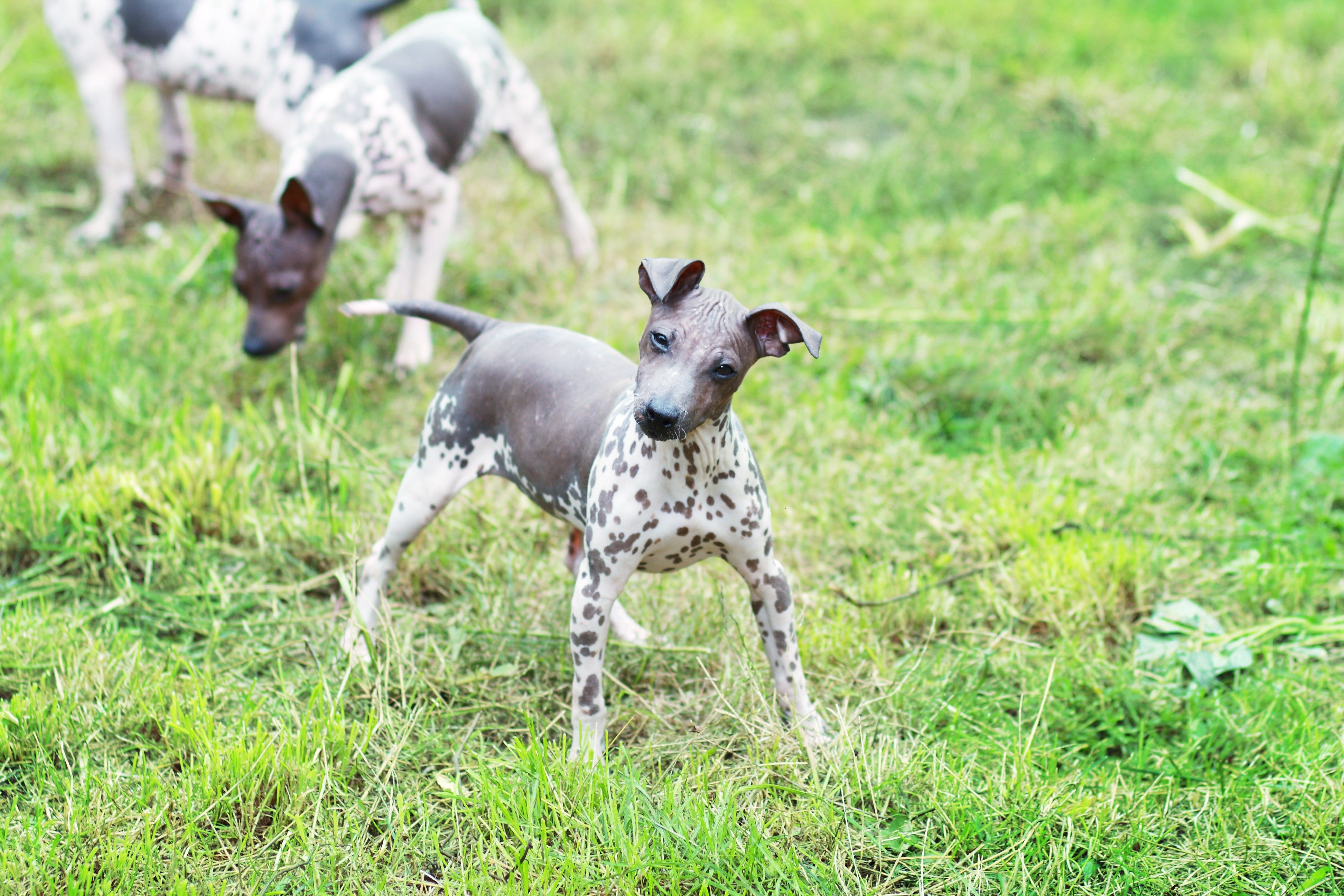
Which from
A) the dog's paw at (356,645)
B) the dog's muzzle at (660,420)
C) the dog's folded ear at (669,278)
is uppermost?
the dog's folded ear at (669,278)

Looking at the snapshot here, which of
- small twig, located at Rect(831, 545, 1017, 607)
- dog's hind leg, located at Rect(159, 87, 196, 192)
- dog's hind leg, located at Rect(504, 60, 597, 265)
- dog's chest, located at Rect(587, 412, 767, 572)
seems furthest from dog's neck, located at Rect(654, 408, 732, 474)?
dog's hind leg, located at Rect(159, 87, 196, 192)

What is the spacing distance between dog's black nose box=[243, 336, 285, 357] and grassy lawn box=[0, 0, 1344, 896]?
193mm

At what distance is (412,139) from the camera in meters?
4.39

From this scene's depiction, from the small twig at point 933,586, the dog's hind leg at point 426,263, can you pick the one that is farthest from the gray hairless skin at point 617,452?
the dog's hind leg at point 426,263

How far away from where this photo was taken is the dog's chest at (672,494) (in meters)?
2.30

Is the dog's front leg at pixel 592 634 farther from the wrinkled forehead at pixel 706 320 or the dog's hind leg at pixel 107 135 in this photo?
the dog's hind leg at pixel 107 135

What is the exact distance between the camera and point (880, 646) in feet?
10.1

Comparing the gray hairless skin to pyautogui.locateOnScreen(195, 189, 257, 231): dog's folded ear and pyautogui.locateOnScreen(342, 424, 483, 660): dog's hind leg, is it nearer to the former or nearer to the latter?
pyautogui.locateOnScreen(342, 424, 483, 660): dog's hind leg

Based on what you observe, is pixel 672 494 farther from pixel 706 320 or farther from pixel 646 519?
pixel 706 320

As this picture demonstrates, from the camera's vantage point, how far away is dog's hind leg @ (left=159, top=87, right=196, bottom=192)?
18.7 feet

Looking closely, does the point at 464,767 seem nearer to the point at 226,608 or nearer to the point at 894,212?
the point at 226,608

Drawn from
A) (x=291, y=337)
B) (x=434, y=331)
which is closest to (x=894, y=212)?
(x=434, y=331)

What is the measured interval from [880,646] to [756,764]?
25.8 inches

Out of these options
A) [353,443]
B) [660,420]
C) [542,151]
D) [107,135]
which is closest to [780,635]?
[660,420]
